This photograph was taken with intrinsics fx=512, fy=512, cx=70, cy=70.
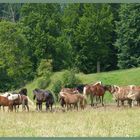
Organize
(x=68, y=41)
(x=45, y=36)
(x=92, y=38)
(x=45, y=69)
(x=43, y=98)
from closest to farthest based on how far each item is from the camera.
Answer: (x=43, y=98) < (x=45, y=69) < (x=45, y=36) < (x=92, y=38) < (x=68, y=41)

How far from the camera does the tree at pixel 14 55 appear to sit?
2260 inches

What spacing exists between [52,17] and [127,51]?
10814mm

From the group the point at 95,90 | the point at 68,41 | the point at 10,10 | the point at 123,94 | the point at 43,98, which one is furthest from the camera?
the point at 10,10

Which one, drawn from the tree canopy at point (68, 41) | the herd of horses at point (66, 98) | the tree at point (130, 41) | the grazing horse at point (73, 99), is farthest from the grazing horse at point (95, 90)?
the tree at point (130, 41)

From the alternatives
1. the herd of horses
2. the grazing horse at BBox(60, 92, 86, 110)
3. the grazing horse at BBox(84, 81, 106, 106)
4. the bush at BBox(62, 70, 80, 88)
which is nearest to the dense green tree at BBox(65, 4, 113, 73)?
the bush at BBox(62, 70, 80, 88)

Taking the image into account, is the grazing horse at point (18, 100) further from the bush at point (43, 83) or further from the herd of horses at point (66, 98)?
the bush at point (43, 83)

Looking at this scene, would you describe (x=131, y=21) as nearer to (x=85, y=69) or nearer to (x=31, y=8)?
(x=85, y=69)

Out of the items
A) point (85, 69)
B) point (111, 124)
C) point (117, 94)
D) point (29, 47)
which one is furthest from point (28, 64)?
point (111, 124)

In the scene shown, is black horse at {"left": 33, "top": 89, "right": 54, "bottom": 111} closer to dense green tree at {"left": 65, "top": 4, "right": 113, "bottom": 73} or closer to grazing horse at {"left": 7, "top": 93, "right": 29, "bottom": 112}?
grazing horse at {"left": 7, "top": 93, "right": 29, "bottom": 112}

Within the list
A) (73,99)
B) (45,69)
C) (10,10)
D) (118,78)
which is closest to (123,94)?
(73,99)

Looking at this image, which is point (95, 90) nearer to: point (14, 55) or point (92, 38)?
point (14, 55)

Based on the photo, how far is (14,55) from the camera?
58.6 m

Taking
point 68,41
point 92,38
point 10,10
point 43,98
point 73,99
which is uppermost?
point 10,10

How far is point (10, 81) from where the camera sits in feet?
204
